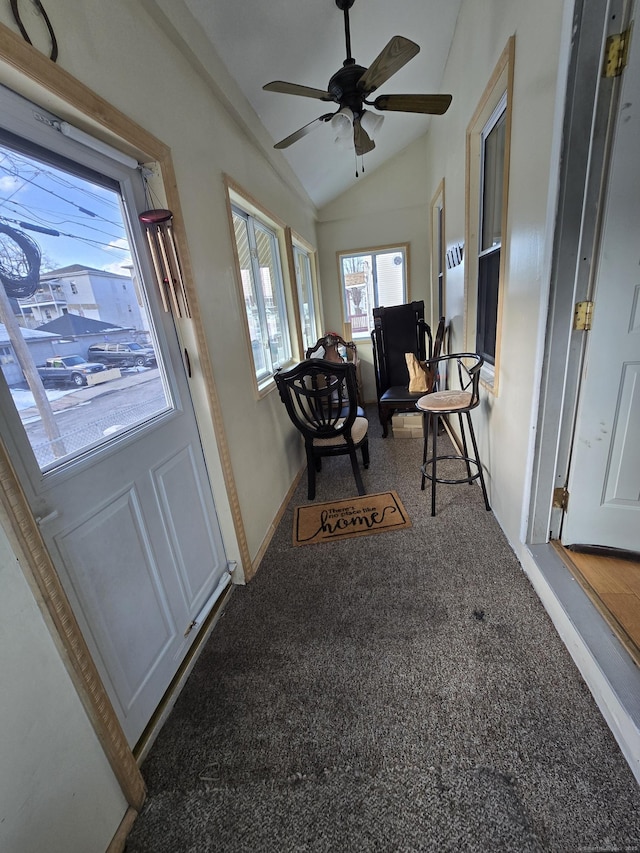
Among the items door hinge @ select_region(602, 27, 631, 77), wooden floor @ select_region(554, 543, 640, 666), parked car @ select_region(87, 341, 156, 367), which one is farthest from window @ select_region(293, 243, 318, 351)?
wooden floor @ select_region(554, 543, 640, 666)

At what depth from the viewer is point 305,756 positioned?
3.52 ft

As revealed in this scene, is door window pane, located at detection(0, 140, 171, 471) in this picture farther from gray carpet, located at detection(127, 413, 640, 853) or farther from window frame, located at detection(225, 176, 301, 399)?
gray carpet, located at detection(127, 413, 640, 853)

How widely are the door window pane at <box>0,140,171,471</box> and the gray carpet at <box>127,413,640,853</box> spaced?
3.49 feet

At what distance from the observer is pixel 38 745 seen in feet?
2.38

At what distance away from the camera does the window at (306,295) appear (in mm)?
3957

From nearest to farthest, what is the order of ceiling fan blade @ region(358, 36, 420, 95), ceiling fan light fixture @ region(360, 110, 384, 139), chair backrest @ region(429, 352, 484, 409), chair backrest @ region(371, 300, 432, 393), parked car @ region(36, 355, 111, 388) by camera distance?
parked car @ region(36, 355, 111, 388) → ceiling fan blade @ region(358, 36, 420, 95) → ceiling fan light fixture @ region(360, 110, 384, 139) → chair backrest @ region(429, 352, 484, 409) → chair backrest @ region(371, 300, 432, 393)

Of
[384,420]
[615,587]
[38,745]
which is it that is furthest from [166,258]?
[384,420]

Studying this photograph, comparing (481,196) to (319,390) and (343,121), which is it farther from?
(319,390)

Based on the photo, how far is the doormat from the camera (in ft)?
7.04

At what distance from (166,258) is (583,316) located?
1630 millimetres

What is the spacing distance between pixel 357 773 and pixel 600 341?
66.1 inches

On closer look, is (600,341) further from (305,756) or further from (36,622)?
(36,622)

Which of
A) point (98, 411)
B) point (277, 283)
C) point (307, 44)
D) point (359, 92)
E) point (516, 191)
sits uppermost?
point (307, 44)

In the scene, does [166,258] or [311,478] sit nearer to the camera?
[166,258]
